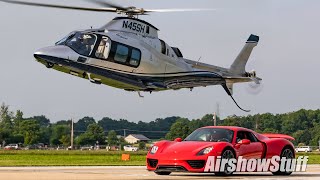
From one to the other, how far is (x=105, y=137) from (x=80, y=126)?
110 ft

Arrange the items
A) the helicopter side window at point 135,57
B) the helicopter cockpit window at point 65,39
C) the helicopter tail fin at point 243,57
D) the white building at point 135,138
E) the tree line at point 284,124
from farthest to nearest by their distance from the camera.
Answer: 1. the white building at point 135,138
2. the tree line at point 284,124
3. the helicopter tail fin at point 243,57
4. the helicopter side window at point 135,57
5. the helicopter cockpit window at point 65,39

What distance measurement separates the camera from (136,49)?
33750 mm

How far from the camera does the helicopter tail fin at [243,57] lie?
1612 inches

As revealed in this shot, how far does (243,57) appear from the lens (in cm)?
4228

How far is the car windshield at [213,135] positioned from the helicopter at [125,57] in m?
12.1

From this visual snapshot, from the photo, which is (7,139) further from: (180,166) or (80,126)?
(180,166)

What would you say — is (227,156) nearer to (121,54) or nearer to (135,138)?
(121,54)

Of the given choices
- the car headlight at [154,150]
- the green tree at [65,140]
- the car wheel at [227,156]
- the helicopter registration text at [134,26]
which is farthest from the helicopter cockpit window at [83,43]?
the green tree at [65,140]

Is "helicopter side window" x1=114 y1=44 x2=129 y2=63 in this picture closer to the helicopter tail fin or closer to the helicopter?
the helicopter

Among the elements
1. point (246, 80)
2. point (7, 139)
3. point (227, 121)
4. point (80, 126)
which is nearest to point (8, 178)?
point (246, 80)

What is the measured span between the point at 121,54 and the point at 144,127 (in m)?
135

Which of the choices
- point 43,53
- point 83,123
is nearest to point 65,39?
point 43,53

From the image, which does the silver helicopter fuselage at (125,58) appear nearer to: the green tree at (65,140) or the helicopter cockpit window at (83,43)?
the helicopter cockpit window at (83,43)

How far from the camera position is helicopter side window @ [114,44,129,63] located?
3306 centimetres
